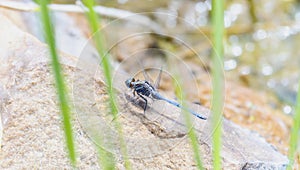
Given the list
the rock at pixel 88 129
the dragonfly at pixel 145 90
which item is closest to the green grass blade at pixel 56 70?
the rock at pixel 88 129

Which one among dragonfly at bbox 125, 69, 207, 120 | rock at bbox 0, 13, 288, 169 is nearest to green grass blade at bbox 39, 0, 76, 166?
rock at bbox 0, 13, 288, 169

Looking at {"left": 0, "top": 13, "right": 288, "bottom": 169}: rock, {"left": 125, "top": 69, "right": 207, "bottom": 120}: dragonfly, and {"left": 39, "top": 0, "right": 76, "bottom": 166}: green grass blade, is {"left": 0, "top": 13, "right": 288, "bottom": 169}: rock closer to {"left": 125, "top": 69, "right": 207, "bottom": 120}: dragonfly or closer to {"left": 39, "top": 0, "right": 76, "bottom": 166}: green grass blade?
{"left": 125, "top": 69, "right": 207, "bottom": 120}: dragonfly

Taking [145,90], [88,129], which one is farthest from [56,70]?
[145,90]

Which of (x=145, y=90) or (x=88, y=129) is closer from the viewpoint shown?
(x=88, y=129)

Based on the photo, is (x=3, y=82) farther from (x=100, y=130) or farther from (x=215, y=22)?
(x=215, y=22)

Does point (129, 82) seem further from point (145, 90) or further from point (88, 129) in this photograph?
point (88, 129)

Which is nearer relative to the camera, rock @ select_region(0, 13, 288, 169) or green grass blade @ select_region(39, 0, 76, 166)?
green grass blade @ select_region(39, 0, 76, 166)

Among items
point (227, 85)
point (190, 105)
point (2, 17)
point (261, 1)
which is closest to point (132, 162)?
point (190, 105)

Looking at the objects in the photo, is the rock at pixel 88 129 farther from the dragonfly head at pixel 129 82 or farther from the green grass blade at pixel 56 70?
the green grass blade at pixel 56 70
